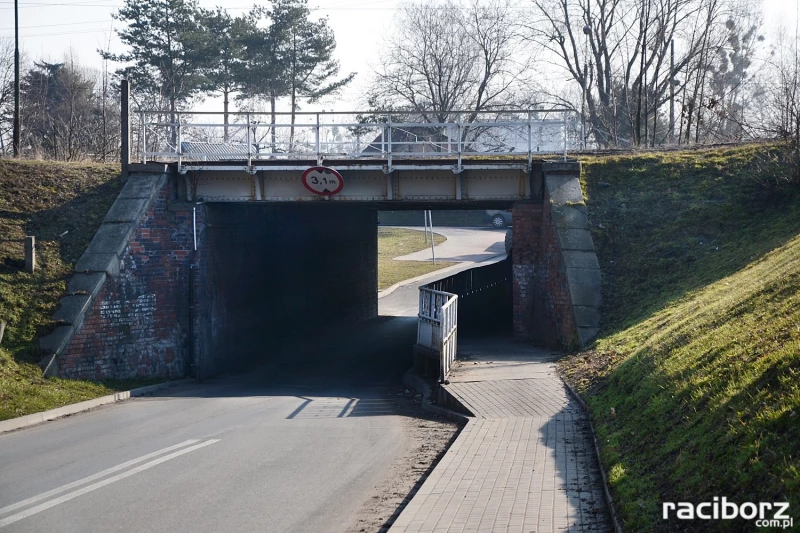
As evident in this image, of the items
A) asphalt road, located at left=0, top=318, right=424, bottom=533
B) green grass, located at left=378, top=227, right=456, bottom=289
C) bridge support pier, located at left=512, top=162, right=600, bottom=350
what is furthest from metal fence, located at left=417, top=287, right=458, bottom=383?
green grass, located at left=378, top=227, right=456, bottom=289

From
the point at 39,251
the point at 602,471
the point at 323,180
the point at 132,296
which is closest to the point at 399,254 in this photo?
the point at 323,180

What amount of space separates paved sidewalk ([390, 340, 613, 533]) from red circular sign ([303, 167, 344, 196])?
7.42 m

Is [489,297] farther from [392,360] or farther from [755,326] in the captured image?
[755,326]

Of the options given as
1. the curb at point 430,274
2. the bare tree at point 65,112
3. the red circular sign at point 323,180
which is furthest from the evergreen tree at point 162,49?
the red circular sign at point 323,180

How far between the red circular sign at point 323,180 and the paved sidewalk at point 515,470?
742 cm

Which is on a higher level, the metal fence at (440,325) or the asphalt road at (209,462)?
the metal fence at (440,325)

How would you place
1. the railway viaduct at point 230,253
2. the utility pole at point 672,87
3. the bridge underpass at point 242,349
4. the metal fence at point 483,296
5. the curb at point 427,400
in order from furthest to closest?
the utility pole at point 672,87 < the metal fence at point 483,296 < the railway viaduct at point 230,253 < the curb at point 427,400 < the bridge underpass at point 242,349

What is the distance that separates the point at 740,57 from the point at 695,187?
3341cm

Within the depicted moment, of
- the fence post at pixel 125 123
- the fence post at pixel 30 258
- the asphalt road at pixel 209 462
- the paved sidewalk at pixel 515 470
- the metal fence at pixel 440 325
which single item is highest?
the fence post at pixel 125 123

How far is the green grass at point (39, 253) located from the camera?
15.1m

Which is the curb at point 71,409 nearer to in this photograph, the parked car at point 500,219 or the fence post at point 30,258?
the fence post at point 30,258

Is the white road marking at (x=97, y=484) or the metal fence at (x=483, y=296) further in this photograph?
the metal fence at (x=483, y=296)

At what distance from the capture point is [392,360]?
23.0 metres

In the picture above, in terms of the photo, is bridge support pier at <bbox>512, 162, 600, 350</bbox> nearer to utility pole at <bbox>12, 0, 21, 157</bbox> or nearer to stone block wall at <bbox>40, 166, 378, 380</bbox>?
stone block wall at <bbox>40, 166, 378, 380</bbox>
